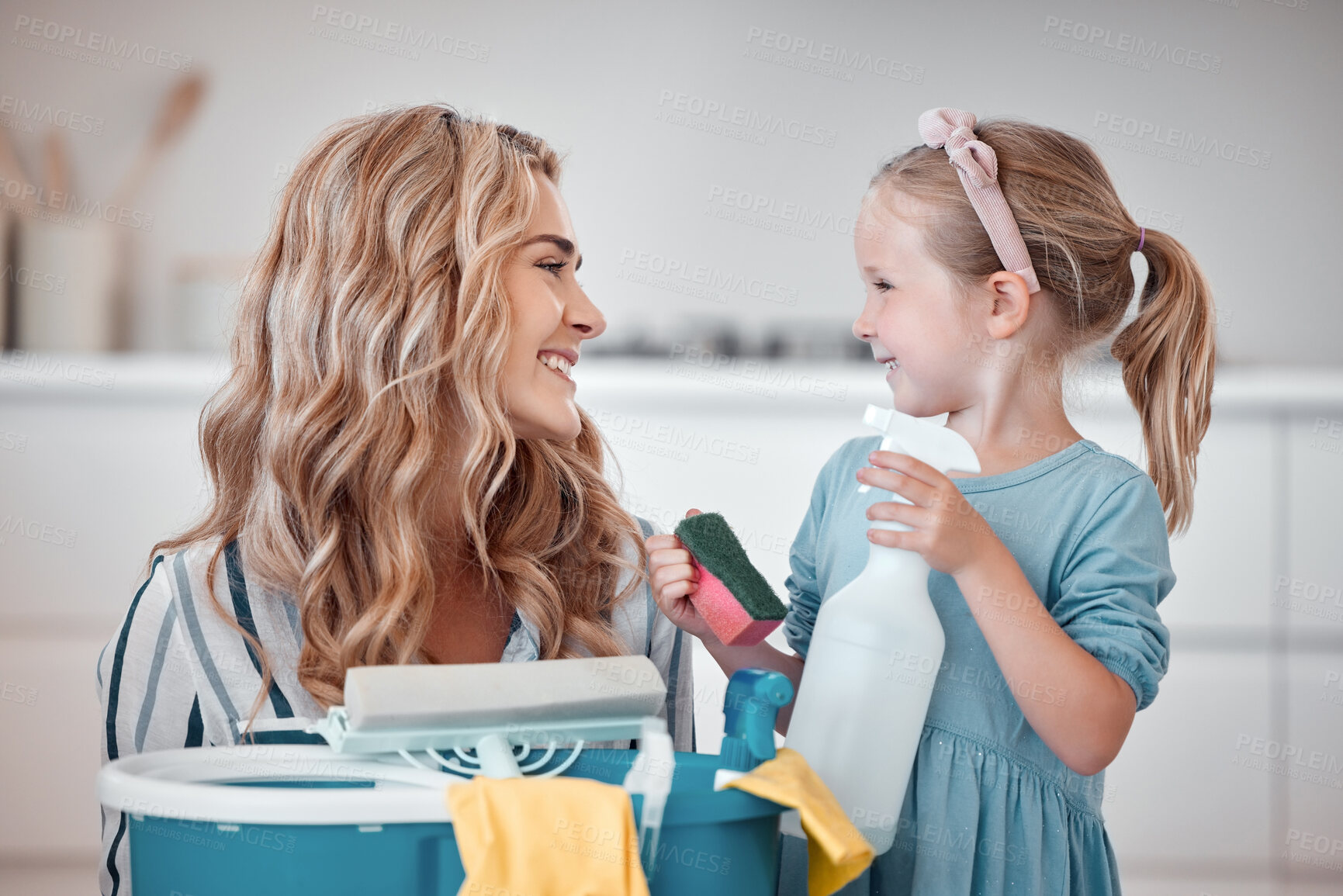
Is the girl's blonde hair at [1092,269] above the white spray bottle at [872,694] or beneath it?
above

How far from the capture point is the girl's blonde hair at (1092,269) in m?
0.98

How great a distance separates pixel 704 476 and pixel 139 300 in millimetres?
1078

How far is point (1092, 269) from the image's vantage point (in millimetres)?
990

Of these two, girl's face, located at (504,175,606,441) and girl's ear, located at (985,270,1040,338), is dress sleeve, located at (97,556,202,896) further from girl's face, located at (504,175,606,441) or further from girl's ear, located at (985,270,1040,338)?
girl's ear, located at (985,270,1040,338)

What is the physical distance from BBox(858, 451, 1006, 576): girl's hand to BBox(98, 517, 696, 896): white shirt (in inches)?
18.5

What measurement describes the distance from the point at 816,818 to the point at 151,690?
0.58 meters

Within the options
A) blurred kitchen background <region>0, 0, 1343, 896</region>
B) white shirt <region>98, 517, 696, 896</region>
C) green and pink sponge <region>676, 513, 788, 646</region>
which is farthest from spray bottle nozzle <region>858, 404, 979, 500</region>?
blurred kitchen background <region>0, 0, 1343, 896</region>

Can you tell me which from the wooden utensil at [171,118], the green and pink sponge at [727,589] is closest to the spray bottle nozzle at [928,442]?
the green and pink sponge at [727,589]

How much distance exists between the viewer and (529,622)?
0.96 m

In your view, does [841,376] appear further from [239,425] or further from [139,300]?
[139,300]

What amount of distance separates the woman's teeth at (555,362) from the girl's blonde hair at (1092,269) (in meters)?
0.35

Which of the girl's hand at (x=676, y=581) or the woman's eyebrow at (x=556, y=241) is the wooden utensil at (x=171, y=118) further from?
the girl's hand at (x=676, y=581)

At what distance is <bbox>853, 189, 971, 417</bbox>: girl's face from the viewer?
96cm

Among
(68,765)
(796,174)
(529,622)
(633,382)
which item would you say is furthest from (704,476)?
(68,765)
